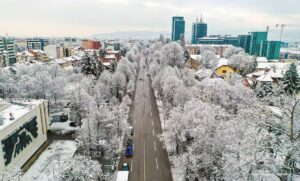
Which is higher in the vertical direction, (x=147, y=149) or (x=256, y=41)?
(x=256, y=41)

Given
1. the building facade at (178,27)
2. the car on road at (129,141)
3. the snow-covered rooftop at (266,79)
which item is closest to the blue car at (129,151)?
the car on road at (129,141)

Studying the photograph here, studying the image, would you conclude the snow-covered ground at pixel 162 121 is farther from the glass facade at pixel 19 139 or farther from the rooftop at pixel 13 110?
the rooftop at pixel 13 110

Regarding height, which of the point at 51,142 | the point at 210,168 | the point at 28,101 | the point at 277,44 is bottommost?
the point at 51,142

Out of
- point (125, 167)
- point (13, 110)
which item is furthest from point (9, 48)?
point (125, 167)

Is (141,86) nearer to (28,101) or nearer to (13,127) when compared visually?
(28,101)

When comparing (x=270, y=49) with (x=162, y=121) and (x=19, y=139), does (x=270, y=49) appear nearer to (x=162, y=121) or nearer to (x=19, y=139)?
(x=162, y=121)

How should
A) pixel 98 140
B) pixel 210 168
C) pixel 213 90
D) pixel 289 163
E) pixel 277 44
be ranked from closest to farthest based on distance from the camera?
1. pixel 289 163
2. pixel 210 168
3. pixel 98 140
4. pixel 213 90
5. pixel 277 44

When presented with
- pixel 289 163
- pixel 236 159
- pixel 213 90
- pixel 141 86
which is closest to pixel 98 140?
pixel 236 159
